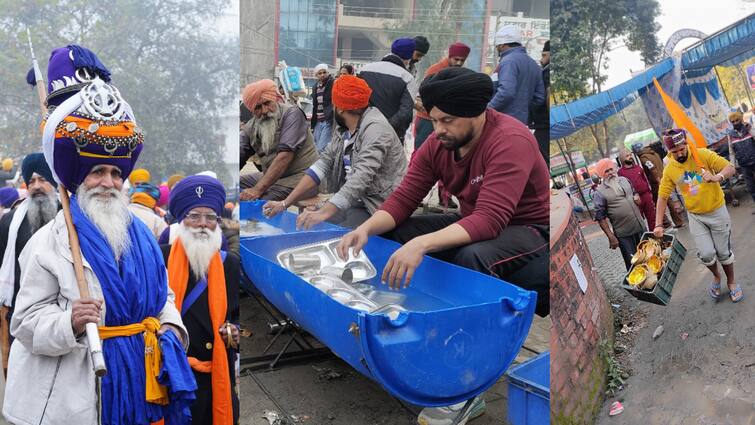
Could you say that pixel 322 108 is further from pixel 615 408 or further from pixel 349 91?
pixel 615 408

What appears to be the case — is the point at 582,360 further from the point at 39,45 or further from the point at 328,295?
the point at 39,45

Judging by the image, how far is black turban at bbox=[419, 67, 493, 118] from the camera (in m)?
2.05

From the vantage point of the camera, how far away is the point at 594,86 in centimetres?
188

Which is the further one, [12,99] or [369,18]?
[12,99]

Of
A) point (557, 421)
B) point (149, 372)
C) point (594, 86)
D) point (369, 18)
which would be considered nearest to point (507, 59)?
point (594, 86)

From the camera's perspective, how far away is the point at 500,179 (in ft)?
6.75

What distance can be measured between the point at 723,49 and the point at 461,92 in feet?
2.29

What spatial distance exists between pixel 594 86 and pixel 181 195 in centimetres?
145

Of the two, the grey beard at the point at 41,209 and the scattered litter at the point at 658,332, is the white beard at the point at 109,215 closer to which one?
the grey beard at the point at 41,209

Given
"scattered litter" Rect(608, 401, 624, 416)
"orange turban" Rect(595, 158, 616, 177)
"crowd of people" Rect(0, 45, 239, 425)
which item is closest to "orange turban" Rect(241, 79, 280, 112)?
"crowd of people" Rect(0, 45, 239, 425)

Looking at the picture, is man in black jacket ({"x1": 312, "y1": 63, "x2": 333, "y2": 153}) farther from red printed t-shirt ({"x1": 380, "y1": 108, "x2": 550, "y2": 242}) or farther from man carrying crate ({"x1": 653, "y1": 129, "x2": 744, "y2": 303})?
man carrying crate ({"x1": 653, "y1": 129, "x2": 744, "y2": 303})

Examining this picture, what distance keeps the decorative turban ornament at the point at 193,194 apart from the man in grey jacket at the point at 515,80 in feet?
3.37

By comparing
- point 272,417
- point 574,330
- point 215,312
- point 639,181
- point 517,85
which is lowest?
point 272,417

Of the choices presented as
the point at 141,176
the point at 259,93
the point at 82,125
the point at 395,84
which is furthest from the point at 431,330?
the point at 141,176
